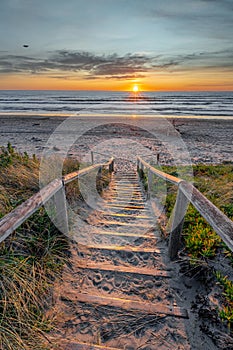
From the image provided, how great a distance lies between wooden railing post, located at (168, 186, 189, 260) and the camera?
3076 mm

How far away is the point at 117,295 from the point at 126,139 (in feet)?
54.4

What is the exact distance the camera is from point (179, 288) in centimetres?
275

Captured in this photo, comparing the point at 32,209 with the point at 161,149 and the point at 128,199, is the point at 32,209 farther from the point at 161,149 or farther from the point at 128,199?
the point at 161,149

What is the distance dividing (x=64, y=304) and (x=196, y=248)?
1829 mm

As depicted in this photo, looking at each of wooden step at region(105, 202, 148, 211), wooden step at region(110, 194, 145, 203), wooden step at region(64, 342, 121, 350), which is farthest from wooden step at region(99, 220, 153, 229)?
wooden step at region(64, 342, 121, 350)

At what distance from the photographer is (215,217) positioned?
2021 millimetres

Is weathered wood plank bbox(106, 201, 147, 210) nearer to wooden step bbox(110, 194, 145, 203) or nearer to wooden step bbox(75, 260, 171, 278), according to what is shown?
wooden step bbox(110, 194, 145, 203)

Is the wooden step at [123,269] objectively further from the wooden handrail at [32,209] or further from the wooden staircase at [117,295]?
the wooden handrail at [32,209]

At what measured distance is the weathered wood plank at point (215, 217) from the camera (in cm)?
177

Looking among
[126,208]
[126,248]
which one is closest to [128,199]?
[126,208]

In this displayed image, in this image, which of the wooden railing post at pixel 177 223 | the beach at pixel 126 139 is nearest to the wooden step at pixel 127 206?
the wooden railing post at pixel 177 223

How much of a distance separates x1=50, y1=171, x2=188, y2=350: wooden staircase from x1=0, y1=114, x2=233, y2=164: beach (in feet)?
31.3

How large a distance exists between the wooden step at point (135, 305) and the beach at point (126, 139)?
10.7m

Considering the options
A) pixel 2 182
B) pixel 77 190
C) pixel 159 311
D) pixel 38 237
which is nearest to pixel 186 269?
pixel 159 311
